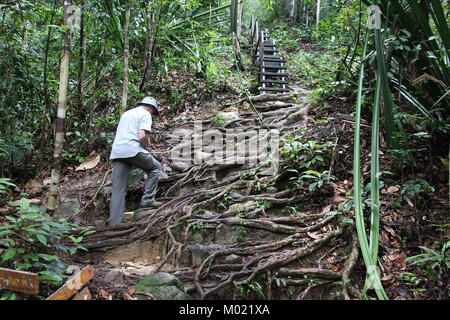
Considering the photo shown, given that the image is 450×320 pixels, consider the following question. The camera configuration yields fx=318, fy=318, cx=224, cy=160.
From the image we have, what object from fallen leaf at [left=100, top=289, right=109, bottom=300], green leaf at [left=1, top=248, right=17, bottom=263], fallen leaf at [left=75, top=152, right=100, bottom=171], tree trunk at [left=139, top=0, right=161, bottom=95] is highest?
tree trunk at [left=139, top=0, right=161, bottom=95]

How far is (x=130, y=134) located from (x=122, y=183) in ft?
2.20

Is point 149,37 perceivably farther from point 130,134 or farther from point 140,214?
point 140,214

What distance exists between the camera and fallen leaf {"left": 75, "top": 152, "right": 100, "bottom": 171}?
5.46 m

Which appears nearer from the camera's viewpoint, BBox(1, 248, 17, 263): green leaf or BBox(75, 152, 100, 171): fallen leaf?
BBox(1, 248, 17, 263): green leaf

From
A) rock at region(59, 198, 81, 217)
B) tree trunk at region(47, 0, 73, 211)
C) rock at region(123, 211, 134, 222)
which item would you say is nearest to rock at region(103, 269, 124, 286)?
tree trunk at region(47, 0, 73, 211)

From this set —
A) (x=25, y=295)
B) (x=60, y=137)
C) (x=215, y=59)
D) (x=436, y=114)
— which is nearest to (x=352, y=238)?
(x=436, y=114)

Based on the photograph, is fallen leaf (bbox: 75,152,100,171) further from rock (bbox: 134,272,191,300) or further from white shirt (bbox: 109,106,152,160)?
rock (bbox: 134,272,191,300)

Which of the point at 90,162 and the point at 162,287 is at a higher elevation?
the point at 90,162

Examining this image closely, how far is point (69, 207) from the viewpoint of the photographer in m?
4.69

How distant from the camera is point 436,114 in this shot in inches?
130

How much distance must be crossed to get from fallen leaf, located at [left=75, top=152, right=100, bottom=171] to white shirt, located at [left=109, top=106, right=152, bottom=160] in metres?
1.48

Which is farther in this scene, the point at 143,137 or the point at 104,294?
the point at 143,137

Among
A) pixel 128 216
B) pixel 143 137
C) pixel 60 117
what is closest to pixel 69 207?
pixel 128 216

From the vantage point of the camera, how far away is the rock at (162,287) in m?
2.66
